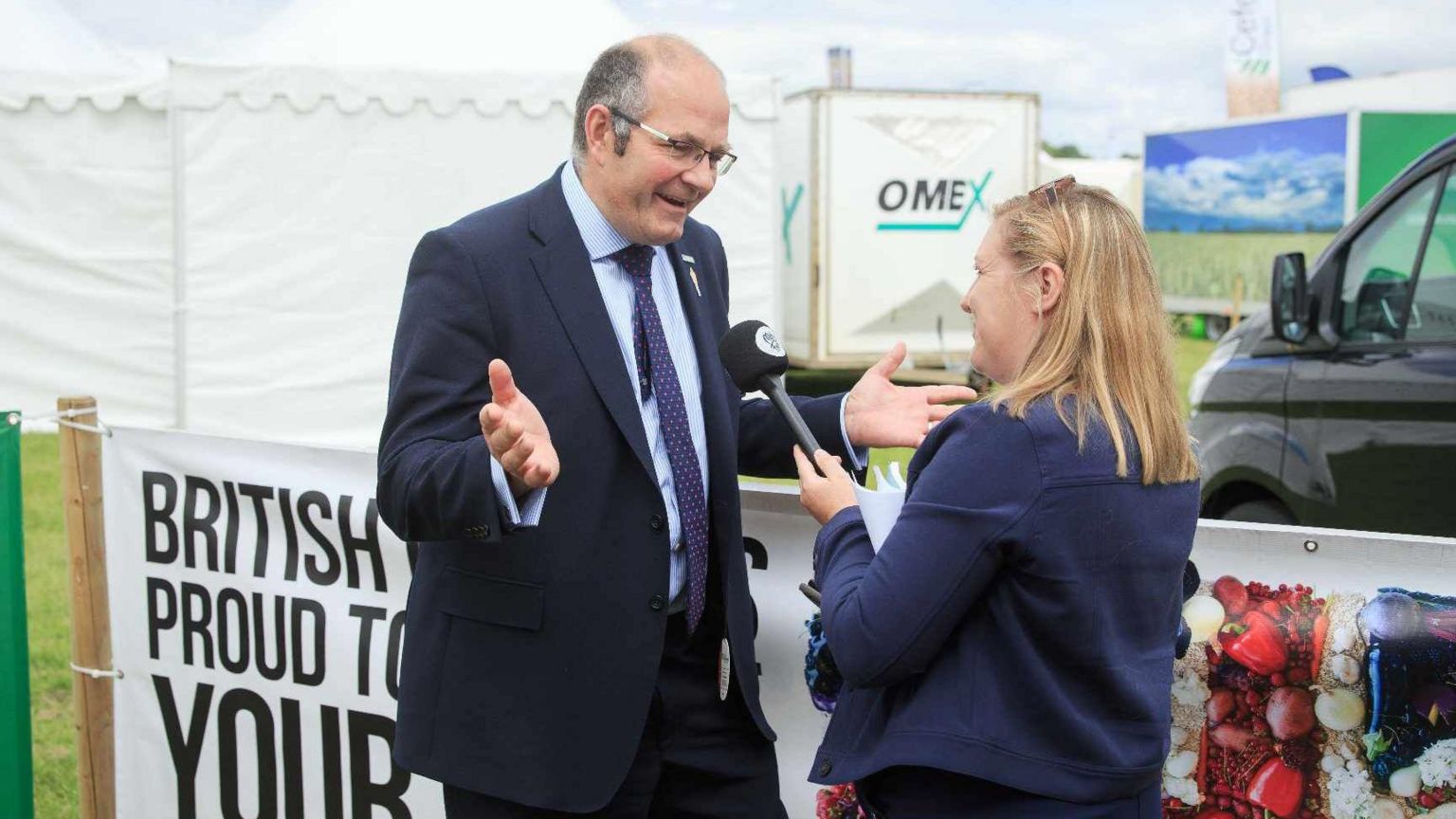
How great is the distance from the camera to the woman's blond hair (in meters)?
1.87

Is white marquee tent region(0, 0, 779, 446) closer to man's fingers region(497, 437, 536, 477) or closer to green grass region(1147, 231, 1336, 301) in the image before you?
man's fingers region(497, 437, 536, 477)

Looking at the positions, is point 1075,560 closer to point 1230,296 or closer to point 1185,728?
point 1185,728

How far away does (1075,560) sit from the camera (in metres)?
1.84

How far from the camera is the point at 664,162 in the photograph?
2.37 m

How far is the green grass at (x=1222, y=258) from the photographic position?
2103 cm

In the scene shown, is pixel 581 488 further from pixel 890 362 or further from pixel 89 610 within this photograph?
pixel 89 610

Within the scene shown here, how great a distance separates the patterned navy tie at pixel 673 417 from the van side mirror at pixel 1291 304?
2.98 metres

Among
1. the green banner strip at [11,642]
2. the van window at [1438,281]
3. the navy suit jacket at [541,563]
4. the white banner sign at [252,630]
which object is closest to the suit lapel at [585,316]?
the navy suit jacket at [541,563]

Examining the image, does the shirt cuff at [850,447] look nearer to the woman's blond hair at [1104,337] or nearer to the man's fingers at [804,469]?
the man's fingers at [804,469]

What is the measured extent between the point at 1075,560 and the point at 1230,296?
69.3 feet

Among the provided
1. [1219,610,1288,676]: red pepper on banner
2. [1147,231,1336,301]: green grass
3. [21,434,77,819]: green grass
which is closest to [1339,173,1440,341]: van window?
[1219,610,1288,676]: red pepper on banner

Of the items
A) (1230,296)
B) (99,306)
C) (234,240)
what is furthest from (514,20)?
(1230,296)

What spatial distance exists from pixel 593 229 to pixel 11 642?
2142 mm

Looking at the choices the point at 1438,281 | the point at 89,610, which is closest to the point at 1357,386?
the point at 1438,281
